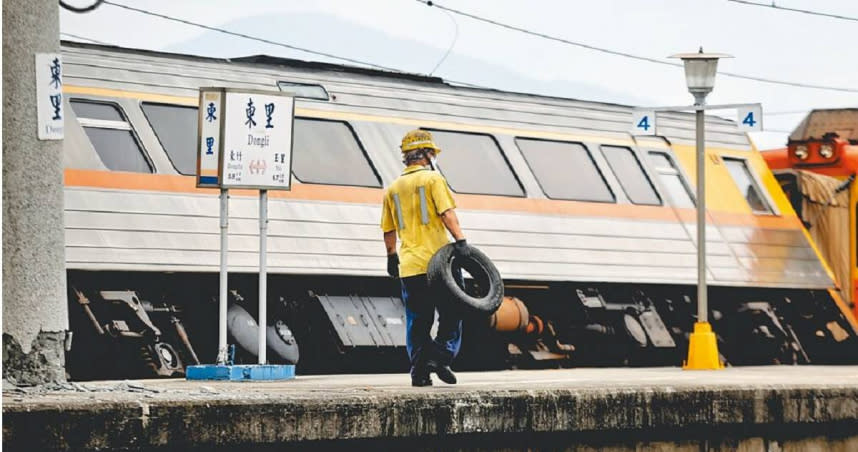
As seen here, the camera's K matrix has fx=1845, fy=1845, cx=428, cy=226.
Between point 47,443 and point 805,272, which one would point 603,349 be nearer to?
point 805,272

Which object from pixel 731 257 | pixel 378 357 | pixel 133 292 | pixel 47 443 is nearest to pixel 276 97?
pixel 133 292

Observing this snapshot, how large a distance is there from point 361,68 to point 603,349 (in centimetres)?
412

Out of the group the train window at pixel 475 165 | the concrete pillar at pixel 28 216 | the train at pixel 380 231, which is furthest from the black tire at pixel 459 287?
the train window at pixel 475 165

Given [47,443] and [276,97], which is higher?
[276,97]

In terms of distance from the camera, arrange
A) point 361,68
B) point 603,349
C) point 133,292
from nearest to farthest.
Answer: point 133,292, point 361,68, point 603,349

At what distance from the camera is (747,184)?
22422 millimetres

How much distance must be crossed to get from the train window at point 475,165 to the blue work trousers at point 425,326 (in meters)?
7.28

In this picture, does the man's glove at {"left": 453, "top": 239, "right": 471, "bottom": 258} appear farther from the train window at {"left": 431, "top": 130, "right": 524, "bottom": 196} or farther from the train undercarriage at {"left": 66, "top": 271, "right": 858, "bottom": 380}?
the train window at {"left": 431, "top": 130, "right": 524, "bottom": 196}

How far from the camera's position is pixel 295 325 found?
17.1 meters

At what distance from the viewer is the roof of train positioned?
16.6m

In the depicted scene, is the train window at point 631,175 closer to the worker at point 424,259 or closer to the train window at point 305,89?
the train window at point 305,89

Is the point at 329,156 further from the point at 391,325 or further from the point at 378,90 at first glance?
the point at 391,325

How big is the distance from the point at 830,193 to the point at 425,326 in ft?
39.3

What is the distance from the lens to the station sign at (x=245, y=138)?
1338 centimetres
